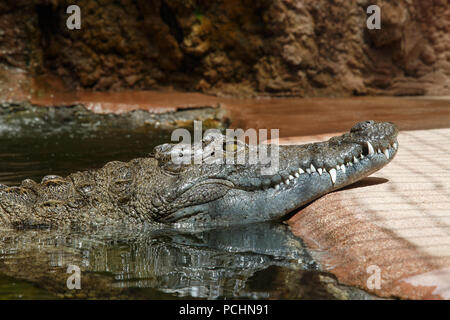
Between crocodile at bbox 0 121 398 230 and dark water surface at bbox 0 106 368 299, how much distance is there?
0.11 m

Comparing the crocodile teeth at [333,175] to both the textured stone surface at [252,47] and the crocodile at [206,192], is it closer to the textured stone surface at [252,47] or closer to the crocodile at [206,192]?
the crocodile at [206,192]

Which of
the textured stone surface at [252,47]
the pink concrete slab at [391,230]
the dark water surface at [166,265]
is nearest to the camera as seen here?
the pink concrete slab at [391,230]

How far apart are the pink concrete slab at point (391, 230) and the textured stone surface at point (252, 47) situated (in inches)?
290

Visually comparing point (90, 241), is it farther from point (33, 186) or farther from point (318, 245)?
point (318, 245)

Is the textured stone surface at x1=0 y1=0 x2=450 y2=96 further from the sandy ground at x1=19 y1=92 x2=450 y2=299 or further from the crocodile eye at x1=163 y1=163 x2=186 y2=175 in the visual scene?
the crocodile eye at x1=163 y1=163 x2=186 y2=175

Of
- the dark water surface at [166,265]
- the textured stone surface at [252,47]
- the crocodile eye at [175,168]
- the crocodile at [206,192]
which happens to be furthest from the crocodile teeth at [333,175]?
the textured stone surface at [252,47]

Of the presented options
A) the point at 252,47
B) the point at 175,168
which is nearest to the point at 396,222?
the point at 175,168

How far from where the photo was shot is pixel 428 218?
3.50m

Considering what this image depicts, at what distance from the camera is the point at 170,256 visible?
365 centimetres

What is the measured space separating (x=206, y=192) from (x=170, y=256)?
680mm

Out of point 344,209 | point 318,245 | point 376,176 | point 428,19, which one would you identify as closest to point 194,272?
point 318,245

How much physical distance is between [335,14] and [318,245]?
9518mm

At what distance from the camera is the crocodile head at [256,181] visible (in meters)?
4.16
